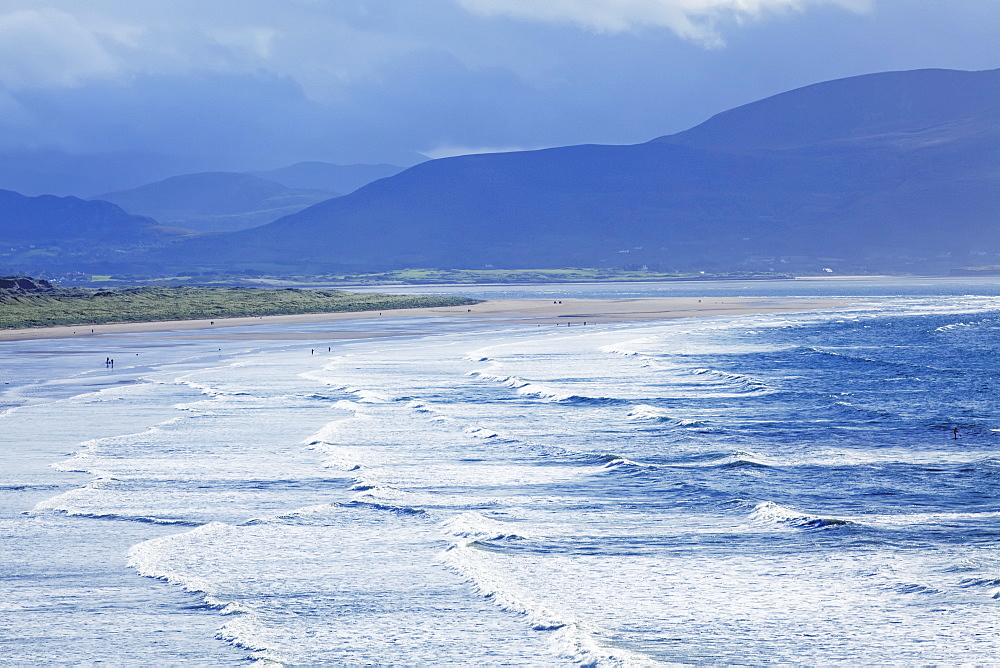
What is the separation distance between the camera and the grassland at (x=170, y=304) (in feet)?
312

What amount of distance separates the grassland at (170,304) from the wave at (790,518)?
258ft

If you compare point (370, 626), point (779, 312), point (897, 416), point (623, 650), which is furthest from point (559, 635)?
point (779, 312)

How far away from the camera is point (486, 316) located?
349 feet

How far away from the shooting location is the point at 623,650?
13.9 meters

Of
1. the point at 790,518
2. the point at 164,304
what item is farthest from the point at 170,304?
the point at 790,518

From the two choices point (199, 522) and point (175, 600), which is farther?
point (199, 522)

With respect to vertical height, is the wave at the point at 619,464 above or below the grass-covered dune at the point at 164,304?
below

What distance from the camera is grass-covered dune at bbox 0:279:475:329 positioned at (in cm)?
9517

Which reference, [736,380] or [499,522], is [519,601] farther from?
[736,380]

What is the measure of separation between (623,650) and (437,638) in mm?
2426

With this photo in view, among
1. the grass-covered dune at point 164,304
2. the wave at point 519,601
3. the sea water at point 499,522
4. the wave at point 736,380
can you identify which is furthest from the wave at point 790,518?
the grass-covered dune at point 164,304

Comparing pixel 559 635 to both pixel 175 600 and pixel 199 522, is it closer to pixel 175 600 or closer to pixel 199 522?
pixel 175 600

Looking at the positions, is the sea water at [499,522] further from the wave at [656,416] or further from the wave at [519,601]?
the wave at [656,416]

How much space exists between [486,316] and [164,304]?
3572cm
